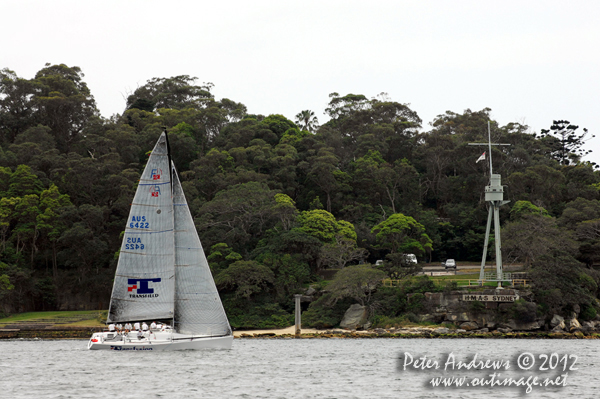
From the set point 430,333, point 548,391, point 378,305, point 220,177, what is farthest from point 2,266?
point 548,391

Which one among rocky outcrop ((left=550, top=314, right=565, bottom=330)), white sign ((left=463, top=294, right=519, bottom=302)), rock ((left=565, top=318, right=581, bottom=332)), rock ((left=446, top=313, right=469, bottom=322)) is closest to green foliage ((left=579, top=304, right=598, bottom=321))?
rock ((left=565, top=318, right=581, bottom=332))

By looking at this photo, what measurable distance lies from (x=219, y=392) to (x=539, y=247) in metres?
33.3

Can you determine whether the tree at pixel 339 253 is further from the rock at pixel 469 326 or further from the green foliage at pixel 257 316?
the rock at pixel 469 326

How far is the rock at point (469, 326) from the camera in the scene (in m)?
47.7

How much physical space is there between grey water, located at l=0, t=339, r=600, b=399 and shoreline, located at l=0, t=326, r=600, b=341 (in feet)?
16.9

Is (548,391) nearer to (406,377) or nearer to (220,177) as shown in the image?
(406,377)

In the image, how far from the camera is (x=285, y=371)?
29094 millimetres

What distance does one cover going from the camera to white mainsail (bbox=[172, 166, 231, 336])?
3325 centimetres

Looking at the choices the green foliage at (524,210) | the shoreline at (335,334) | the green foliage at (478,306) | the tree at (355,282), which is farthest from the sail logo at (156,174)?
the green foliage at (524,210)

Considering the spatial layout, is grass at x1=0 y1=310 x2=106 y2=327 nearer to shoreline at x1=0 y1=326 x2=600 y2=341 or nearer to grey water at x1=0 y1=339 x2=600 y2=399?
shoreline at x1=0 y1=326 x2=600 y2=341

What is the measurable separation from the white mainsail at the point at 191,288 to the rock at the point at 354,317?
1810cm

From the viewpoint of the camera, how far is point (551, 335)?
45719 mm

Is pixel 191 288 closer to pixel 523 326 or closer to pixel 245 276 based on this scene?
pixel 245 276

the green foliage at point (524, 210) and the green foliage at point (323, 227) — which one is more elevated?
the green foliage at point (524, 210)
